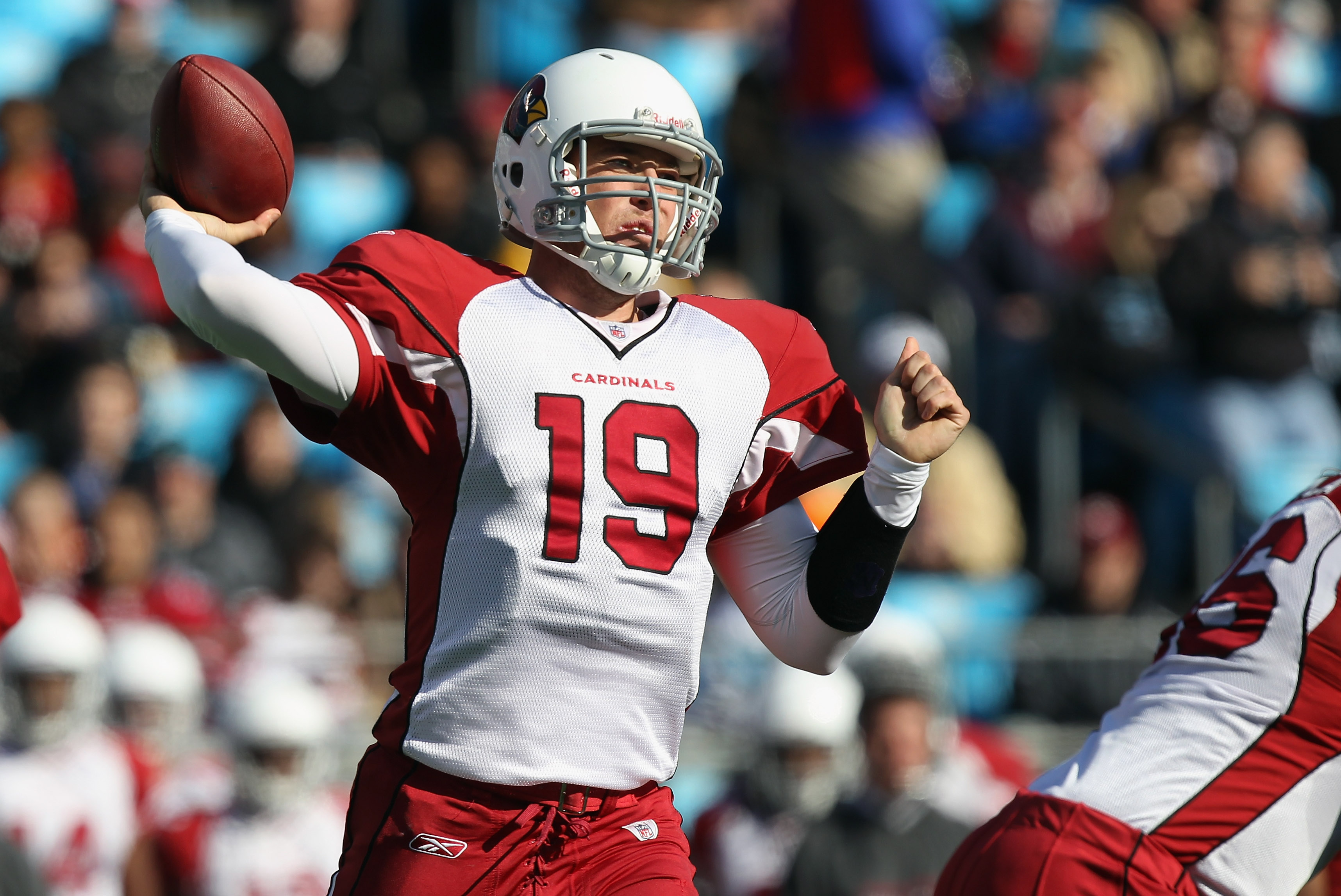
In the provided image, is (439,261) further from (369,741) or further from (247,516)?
(247,516)

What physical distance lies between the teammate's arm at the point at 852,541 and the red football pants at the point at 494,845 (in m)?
0.49

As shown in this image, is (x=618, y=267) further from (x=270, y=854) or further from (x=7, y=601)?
(x=270, y=854)

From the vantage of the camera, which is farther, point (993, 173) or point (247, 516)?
point (993, 173)

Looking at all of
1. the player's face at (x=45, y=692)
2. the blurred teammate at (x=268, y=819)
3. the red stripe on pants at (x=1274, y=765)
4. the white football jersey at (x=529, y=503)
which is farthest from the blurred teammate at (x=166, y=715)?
the red stripe on pants at (x=1274, y=765)

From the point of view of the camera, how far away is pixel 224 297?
9.57ft

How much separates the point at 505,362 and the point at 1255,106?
7.50 m

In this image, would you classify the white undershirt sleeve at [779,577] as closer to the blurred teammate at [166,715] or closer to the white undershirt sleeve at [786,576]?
the white undershirt sleeve at [786,576]

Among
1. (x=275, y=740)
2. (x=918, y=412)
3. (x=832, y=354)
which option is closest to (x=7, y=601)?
(x=918, y=412)

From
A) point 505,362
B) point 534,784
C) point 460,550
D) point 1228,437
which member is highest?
point 505,362

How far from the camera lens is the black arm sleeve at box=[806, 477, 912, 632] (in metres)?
3.34

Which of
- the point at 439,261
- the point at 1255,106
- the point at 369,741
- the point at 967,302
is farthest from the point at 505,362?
the point at 1255,106

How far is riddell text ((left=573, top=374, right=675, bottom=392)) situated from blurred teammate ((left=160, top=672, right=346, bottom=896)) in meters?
4.09

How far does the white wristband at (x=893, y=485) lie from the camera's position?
3299 mm

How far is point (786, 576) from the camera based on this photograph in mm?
3477
